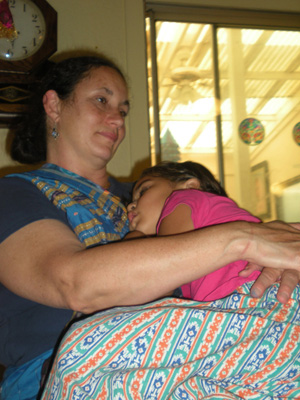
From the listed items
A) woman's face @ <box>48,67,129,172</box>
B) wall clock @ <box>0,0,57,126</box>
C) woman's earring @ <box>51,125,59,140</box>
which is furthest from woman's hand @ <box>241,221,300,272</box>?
wall clock @ <box>0,0,57,126</box>

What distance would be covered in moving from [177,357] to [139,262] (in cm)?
17

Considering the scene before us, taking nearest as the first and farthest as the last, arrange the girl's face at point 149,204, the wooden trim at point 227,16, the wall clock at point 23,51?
the girl's face at point 149,204 → the wall clock at point 23,51 → the wooden trim at point 227,16

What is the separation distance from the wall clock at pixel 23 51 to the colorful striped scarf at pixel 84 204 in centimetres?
59

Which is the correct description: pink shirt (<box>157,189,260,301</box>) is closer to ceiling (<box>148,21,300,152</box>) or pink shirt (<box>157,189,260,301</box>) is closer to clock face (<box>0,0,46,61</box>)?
clock face (<box>0,0,46,61</box>)

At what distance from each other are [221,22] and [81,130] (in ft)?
5.07

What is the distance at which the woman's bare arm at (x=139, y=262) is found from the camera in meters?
0.85

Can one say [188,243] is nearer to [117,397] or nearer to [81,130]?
[117,397]

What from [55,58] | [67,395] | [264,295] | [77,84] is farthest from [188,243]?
[55,58]

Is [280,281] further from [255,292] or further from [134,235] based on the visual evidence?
[134,235]

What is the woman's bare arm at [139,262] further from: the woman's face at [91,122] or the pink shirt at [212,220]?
the woman's face at [91,122]

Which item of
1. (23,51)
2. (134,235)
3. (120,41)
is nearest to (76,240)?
(134,235)

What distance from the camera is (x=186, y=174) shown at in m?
1.43

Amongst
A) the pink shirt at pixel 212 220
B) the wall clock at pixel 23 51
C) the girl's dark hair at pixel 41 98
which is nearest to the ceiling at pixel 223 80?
the wall clock at pixel 23 51

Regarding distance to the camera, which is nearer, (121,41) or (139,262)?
(139,262)
